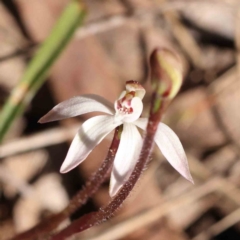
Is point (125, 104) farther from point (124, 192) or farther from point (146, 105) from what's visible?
point (146, 105)

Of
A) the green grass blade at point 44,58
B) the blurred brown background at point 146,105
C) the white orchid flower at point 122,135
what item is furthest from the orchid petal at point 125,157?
the blurred brown background at point 146,105

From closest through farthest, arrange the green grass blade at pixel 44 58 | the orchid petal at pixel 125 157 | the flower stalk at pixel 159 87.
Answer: the flower stalk at pixel 159 87
the orchid petal at pixel 125 157
the green grass blade at pixel 44 58

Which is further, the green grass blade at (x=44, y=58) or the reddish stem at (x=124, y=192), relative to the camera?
the green grass blade at (x=44, y=58)

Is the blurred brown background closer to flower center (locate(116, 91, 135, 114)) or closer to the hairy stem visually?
the hairy stem

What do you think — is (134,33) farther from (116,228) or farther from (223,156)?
(116,228)

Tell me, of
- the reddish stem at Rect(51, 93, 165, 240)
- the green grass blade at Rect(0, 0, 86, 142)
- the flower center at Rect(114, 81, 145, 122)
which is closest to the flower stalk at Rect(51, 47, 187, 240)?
the reddish stem at Rect(51, 93, 165, 240)

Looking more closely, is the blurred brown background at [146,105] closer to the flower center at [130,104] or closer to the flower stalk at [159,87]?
the flower center at [130,104]

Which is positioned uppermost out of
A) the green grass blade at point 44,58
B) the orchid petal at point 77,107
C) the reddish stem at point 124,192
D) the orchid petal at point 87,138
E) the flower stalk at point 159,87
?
the green grass blade at point 44,58

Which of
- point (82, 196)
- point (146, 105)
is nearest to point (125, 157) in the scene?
point (82, 196)

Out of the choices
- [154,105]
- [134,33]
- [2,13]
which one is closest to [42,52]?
[154,105]
